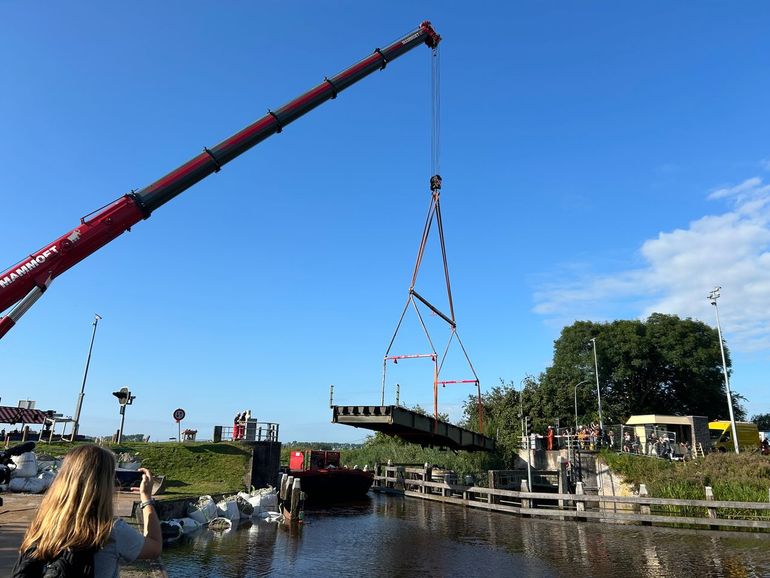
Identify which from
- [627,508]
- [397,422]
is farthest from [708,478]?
[397,422]

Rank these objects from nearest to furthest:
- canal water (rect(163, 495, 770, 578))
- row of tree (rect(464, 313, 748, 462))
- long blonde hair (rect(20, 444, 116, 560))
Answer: long blonde hair (rect(20, 444, 116, 560))
canal water (rect(163, 495, 770, 578))
row of tree (rect(464, 313, 748, 462))

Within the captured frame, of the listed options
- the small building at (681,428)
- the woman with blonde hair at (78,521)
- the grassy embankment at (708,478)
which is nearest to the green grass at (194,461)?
the grassy embankment at (708,478)

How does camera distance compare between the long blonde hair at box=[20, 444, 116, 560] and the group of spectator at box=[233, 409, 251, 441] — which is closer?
the long blonde hair at box=[20, 444, 116, 560]

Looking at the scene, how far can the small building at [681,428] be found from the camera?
123 ft

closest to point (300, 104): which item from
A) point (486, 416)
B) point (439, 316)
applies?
point (439, 316)

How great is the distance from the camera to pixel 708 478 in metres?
27.1

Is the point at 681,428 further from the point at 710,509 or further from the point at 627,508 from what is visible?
the point at 710,509

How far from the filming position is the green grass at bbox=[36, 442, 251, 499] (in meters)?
28.2

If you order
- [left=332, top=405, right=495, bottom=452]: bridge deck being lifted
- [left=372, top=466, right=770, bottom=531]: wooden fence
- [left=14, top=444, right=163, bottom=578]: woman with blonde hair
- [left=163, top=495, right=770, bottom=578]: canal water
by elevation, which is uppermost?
[left=332, top=405, right=495, bottom=452]: bridge deck being lifted

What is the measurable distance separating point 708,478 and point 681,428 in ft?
45.6

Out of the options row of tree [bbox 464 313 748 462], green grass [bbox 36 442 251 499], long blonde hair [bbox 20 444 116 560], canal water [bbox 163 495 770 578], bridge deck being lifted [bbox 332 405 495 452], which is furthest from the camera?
row of tree [bbox 464 313 748 462]

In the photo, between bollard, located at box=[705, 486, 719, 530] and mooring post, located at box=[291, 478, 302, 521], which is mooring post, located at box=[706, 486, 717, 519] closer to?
bollard, located at box=[705, 486, 719, 530]

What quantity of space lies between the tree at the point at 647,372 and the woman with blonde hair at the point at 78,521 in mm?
55264

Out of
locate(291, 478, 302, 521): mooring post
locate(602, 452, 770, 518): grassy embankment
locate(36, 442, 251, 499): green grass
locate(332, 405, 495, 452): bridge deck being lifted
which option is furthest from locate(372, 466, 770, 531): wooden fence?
locate(36, 442, 251, 499): green grass
